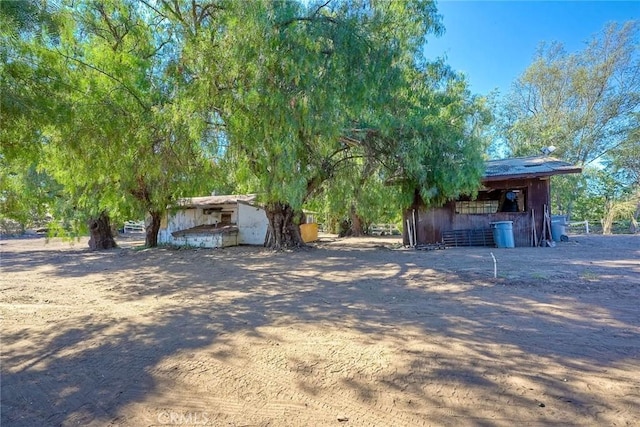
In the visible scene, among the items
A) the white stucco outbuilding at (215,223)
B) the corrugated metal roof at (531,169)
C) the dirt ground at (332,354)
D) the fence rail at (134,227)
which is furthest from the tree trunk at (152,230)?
the fence rail at (134,227)

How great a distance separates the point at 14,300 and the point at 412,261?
9.01 m

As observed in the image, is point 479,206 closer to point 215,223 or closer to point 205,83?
point 205,83

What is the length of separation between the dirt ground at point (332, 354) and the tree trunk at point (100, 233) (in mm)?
10466

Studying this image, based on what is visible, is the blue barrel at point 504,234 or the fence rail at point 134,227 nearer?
the blue barrel at point 504,234

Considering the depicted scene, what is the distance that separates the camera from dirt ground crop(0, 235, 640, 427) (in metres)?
2.42

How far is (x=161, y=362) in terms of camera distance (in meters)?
3.23

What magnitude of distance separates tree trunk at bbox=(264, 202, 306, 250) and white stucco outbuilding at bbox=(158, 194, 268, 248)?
94.3 inches

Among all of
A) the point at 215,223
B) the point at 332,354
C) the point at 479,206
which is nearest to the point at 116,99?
the point at 332,354

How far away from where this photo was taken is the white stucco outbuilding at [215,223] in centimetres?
1634

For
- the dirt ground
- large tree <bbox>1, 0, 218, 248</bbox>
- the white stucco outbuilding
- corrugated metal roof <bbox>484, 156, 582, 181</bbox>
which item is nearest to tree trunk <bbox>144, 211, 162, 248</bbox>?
the white stucco outbuilding

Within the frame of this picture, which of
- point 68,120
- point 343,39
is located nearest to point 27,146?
point 68,120

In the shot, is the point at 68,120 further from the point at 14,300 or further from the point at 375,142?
the point at 375,142

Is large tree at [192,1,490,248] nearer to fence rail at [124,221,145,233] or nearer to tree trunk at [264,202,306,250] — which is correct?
tree trunk at [264,202,306,250]

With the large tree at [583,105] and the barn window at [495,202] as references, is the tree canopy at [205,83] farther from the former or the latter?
the large tree at [583,105]
